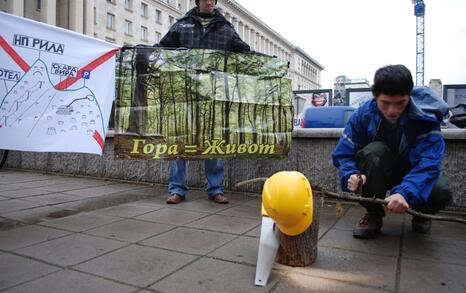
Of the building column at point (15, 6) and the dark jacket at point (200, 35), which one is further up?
the building column at point (15, 6)

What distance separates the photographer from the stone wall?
3908mm

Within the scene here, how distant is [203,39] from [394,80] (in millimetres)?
2435

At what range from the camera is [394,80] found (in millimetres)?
2385

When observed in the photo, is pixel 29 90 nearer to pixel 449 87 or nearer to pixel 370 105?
pixel 370 105

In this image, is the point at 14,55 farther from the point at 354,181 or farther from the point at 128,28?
the point at 128,28

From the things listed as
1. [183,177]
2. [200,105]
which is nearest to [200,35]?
[200,105]

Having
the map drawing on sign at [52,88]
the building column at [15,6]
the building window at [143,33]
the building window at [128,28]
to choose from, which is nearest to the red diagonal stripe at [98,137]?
the map drawing on sign at [52,88]

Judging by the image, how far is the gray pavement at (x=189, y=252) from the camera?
2.08 metres

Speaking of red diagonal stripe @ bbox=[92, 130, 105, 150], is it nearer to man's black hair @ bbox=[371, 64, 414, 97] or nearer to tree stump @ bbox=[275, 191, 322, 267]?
tree stump @ bbox=[275, 191, 322, 267]

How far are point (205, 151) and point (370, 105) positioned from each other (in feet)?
6.15


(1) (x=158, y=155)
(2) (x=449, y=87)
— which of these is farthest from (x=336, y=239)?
(2) (x=449, y=87)

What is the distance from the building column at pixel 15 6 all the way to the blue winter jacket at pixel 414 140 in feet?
142

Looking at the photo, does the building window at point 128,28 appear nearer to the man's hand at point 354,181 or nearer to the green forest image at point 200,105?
the green forest image at point 200,105

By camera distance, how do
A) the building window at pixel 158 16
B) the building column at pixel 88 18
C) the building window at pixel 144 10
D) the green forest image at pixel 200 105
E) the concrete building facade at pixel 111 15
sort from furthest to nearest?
the building window at pixel 158 16, the building window at pixel 144 10, the building column at pixel 88 18, the concrete building facade at pixel 111 15, the green forest image at pixel 200 105
